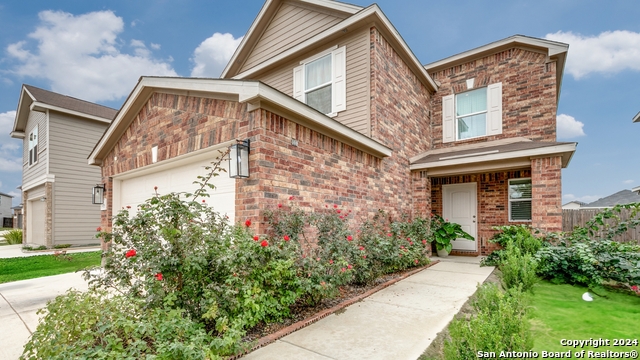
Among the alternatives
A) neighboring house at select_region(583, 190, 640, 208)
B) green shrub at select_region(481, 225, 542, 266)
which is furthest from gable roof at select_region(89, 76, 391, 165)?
neighboring house at select_region(583, 190, 640, 208)

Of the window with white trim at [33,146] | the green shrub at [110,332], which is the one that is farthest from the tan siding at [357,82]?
the window with white trim at [33,146]

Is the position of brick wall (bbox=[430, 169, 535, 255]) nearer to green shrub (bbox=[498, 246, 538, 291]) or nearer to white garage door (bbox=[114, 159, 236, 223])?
green shrub (bbox=[498, 246, 538, 291])

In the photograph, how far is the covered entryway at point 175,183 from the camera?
15.6 feet

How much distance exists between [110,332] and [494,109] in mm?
9813

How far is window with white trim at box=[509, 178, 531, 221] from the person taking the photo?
8.06 m

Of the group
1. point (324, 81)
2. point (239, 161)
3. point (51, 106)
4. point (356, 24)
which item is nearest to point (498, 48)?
point (356, 24)

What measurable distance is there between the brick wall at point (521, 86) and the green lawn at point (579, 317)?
193 inches

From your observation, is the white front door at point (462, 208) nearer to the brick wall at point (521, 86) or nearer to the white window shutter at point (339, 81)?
the brick wall at point (521, 86)

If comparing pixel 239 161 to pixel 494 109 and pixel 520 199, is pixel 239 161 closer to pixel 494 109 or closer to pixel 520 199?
pixel 520 199

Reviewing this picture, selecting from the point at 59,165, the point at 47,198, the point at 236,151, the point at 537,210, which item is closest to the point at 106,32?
the point at 59,165

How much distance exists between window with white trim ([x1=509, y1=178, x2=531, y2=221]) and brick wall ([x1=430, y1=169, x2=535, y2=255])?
0.36ft

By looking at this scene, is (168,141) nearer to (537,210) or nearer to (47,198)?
(537,210)

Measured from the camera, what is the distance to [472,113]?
9.09 m

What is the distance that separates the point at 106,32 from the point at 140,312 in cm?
1366
